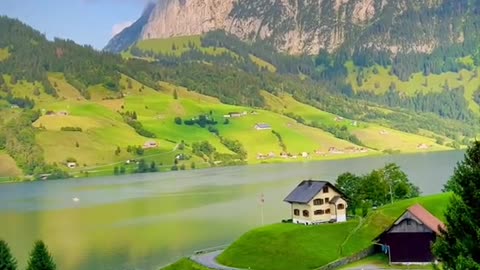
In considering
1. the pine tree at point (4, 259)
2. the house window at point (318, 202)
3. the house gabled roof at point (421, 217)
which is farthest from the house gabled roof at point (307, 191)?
the pine tree at point (4, 259)

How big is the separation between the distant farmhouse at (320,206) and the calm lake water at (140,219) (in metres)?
15.1

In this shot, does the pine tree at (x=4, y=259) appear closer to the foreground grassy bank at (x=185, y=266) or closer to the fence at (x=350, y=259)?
the foreground grassy bank at (x=185, y=266)

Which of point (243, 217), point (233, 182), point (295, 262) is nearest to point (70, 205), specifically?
point (233, 182)

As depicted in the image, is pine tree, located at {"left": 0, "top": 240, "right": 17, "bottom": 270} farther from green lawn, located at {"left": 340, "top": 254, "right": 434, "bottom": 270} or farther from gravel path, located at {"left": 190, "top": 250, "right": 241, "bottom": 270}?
green lawn, located at {"left": 340, "top": 254, "right": 434, "bottom": 270}

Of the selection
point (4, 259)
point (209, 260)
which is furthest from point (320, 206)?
point (4, 259)

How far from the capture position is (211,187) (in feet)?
600

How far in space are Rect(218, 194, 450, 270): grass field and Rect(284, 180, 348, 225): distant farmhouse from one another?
140 inches

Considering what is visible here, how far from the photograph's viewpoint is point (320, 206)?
252 feet

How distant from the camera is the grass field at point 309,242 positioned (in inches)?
2511

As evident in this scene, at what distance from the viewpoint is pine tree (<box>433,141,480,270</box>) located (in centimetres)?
2361

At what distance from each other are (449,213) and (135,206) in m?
128

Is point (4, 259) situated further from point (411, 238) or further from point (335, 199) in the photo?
point (335, 199)

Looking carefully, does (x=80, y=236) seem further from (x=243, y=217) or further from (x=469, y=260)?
(x=469, y=260)

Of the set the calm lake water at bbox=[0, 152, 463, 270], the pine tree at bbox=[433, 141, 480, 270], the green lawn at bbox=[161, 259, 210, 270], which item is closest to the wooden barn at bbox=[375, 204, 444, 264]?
the green lawn at bbox=[161, 259, 210, 270]
